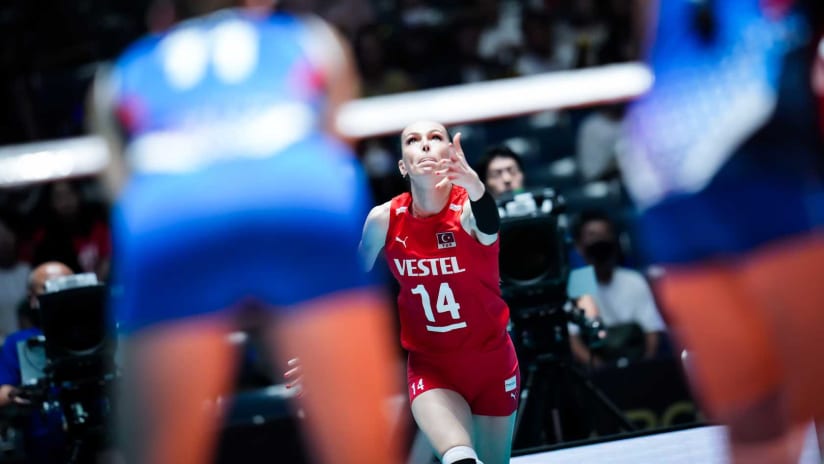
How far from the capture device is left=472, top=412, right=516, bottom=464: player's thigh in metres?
3.75

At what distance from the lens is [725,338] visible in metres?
1.74

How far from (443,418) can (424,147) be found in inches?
34.2

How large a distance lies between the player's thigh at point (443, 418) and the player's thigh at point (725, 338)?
1.73 meters

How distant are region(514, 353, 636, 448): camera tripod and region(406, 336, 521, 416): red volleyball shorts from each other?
1415mm

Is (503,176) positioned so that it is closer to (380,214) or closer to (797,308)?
(380,214)

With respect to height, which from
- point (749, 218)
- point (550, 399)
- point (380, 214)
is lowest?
point (550, 399)

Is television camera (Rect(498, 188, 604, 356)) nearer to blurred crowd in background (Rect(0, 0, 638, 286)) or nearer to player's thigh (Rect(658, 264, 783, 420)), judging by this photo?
blurred crowd in background (Rect(0, 0, 638, 286))

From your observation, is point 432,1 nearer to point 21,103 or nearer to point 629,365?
point 21,103

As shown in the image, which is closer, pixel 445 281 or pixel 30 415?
pixel 445 281

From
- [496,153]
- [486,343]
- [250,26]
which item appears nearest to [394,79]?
[496,153]

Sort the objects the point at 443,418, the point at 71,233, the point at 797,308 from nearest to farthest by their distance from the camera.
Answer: the point at 797,308 → the point at 443,418 → the point at 71,233

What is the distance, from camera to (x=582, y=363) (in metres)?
5.77

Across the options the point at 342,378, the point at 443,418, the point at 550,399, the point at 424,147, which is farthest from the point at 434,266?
the point at 342,378

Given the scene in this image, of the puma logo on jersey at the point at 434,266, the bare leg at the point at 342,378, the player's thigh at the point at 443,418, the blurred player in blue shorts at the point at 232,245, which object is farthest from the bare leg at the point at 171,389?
the puma logo on jersey at the point at 434,266
